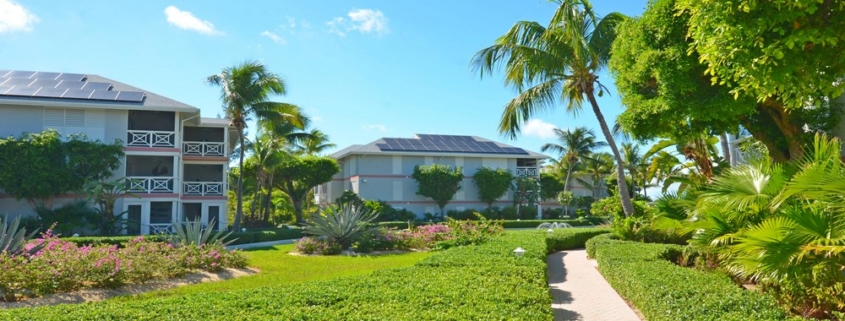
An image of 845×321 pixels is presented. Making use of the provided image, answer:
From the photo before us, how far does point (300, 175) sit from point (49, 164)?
51.1 feet

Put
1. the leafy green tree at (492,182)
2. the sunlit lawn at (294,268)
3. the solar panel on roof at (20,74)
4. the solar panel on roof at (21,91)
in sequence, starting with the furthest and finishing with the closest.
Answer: the leafy green tree at (492,182) → the solar panel on roof at (20,74) → the solar panel on roof at (21,91) → the sunlit lawn at (294,268)

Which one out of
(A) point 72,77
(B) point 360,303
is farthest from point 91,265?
(A) point 72,77

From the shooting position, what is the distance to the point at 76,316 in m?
5.59

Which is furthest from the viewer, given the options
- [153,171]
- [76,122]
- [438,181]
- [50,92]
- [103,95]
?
[438,181]

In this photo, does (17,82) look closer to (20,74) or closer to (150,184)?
(20,74)

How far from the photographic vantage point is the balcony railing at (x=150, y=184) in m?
25.4

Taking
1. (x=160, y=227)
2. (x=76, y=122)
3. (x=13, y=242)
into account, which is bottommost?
(x=160, y=227)

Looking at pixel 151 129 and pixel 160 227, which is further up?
pixel 151 129

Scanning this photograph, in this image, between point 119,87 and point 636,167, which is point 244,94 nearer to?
point 119,87

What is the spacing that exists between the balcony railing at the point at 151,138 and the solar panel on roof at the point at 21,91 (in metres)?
4.10

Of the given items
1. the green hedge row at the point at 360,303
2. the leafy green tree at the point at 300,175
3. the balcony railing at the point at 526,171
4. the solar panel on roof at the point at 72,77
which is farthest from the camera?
the balcony railing at the point at 526,171

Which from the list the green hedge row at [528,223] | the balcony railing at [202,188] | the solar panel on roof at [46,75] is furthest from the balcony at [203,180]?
the green hedge row at [528,223]

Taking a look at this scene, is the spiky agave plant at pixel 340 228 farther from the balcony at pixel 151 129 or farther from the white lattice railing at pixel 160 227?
the balcony at pixel 151 129

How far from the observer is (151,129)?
2803 centimetres
